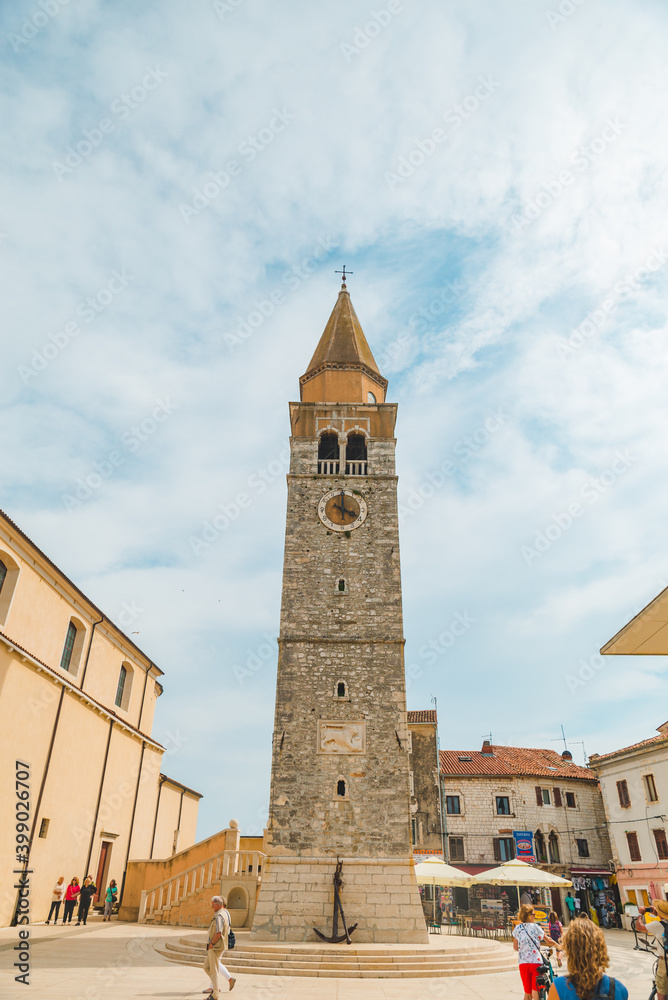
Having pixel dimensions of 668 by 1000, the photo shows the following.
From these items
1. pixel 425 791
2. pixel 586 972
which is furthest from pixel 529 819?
pixel 586 972

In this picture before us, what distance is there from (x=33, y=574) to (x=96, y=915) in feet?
43.3

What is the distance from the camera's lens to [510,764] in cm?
3944

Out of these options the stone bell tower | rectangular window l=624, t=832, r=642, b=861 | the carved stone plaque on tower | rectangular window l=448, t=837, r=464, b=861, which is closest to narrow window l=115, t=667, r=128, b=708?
the stone bell tower

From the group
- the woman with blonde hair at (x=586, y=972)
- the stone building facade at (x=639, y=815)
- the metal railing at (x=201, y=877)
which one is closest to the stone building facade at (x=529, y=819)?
the stone building facade at (x=639, y=815)

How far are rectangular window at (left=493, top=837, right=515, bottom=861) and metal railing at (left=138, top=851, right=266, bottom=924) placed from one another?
20.6 m

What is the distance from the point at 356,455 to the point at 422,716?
19954 millimetres

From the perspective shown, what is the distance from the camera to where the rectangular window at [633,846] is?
3086cm

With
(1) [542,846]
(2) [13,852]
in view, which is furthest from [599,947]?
(1) [542,846]

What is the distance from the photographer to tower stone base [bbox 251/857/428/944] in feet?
55.7

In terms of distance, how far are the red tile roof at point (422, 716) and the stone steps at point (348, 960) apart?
21103mm

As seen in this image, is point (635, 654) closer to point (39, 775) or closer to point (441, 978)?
point (441, 978)

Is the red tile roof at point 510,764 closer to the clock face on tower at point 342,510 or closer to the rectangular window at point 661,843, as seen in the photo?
the rectangular window at point 661,843

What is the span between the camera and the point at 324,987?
487 inches

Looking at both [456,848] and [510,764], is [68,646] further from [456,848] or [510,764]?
[510,764]
